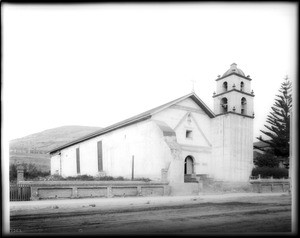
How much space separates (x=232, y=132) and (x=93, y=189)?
10.6 meters

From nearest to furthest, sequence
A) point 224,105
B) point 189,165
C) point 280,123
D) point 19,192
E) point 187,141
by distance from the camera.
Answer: point 280,123 → point 19,192 → point 224,105 → point 187,141 → point 189,165

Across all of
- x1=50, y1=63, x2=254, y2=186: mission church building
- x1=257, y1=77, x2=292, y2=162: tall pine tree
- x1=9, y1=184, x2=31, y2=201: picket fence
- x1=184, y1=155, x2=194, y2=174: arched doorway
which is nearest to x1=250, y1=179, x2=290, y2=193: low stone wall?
x1=50, y1=63, x2=254, y2=186: mission church building

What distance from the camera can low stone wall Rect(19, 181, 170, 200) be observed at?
12.8m

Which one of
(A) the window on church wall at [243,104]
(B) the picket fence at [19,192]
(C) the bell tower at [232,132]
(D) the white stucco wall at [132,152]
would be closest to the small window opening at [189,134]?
(C) the bell tower at [232,132]

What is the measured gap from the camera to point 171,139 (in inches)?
744

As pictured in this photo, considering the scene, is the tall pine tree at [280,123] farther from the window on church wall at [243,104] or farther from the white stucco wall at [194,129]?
the white stucco wall at [194,129]

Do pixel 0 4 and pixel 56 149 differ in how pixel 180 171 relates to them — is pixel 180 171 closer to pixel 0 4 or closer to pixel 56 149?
pixel 0 4

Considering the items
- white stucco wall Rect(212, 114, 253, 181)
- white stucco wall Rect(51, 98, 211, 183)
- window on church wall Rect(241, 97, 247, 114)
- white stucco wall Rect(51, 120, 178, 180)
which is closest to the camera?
white stucco wall Rect(212, 114, 253, 181)

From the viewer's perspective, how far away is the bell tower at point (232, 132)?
1767cm

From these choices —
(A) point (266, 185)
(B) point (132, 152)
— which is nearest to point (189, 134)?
(B) point (132, 152)

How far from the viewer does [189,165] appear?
2209 cm

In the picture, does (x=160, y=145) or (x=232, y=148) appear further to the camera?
(x=232, y=148)

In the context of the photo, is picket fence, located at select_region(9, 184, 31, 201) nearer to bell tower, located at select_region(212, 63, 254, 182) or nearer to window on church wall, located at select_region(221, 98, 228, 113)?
bell tower, located at select_region(212, 63, 254, 182)

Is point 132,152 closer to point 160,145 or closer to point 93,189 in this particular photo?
point 160,145
